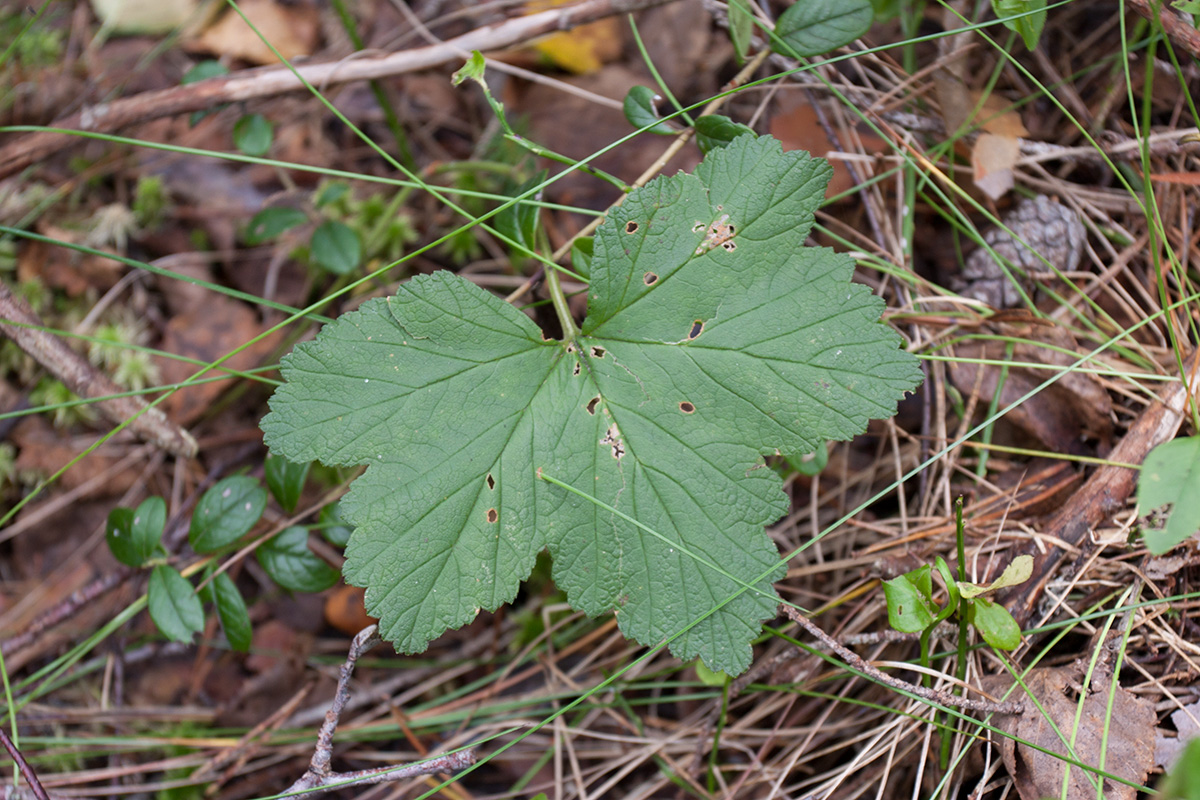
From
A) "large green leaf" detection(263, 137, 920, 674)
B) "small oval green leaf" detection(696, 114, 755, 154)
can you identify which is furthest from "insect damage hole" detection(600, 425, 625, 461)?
"small oval green leaf" detection(696, 114, 755, 154)

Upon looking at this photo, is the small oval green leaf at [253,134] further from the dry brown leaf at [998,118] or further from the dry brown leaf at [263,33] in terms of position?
the dry brown leaf at [998,118]

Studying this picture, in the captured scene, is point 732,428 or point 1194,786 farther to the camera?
point 732,428

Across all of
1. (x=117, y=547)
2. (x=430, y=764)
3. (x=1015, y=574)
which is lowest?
(x=430, y=764)

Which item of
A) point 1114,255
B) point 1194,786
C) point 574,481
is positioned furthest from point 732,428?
point 1114,255

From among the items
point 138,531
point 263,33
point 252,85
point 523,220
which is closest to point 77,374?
point 138,531

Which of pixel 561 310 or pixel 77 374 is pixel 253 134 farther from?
pixel 561 310

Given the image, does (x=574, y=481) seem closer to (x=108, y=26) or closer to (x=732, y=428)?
(x=732, y=428)

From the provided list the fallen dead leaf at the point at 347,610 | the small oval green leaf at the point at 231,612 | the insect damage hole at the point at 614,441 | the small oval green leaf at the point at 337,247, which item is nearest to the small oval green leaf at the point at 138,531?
the small oval green leaf at the point at 231,612
